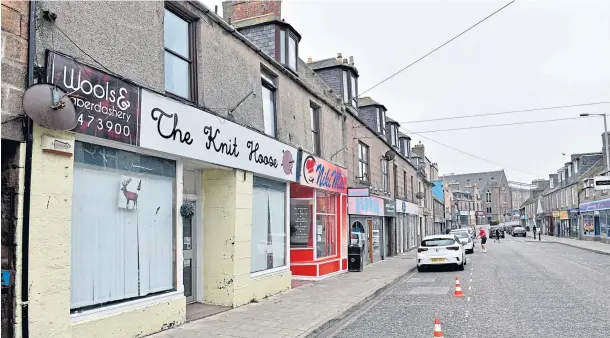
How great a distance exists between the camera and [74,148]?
6.22 m

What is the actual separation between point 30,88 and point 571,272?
18488mm

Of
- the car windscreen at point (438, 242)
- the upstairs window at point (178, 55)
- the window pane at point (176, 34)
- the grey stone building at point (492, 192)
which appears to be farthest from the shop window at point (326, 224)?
the grey stone building at point (492, 192)

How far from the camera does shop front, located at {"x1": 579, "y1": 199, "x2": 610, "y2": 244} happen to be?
3895cm

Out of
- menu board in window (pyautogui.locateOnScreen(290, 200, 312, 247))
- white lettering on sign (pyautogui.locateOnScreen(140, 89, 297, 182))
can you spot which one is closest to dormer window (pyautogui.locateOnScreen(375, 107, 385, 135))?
menu board in window (pyautogui.locateOnScreen(290, 200, 312, 247))

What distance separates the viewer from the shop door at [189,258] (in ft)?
31.7

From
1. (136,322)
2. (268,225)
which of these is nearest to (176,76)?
(136,322)

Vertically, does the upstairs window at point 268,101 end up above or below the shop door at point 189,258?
above

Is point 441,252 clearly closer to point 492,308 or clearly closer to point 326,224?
point 326,224

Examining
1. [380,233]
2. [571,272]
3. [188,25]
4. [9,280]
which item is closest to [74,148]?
[9,280]

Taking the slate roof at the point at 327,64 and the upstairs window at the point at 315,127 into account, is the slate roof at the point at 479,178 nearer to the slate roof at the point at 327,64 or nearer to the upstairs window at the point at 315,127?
the slate roof at the point at 327,64

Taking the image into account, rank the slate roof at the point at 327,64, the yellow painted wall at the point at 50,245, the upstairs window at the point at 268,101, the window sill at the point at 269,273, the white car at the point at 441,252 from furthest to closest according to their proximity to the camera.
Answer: the slate roof at the point at 327,64, the white car at the point at 441,252, the upstairs window at the point at 268,101, the window sill at the point at 269,273, the yellow painted wall at the point at 50,245

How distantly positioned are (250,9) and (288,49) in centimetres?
219

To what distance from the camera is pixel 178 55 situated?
8703mm

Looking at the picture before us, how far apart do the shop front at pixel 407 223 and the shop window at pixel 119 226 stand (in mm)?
20854
